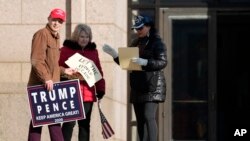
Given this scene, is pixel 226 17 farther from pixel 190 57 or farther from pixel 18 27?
pixel 18 27

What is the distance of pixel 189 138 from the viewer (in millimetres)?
15984

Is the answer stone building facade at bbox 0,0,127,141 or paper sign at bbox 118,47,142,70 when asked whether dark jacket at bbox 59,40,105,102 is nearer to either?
paper sign at bbox 118,47,142,70

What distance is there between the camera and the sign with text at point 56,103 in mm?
11695

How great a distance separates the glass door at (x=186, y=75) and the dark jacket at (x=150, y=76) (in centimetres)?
347

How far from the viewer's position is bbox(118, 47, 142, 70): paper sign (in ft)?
40.1

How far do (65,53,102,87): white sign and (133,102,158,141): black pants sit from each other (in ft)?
2.16

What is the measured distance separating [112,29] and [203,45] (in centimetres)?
216

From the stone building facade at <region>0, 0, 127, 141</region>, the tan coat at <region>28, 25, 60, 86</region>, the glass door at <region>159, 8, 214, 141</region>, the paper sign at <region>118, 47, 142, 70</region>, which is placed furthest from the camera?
the glass door at <region>159, 8, 214, 141</region>

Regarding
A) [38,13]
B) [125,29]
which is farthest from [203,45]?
[38,13]

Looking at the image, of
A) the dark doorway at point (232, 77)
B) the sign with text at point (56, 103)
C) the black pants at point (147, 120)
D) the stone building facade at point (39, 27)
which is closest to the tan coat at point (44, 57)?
the sign with text at point (56, 103)

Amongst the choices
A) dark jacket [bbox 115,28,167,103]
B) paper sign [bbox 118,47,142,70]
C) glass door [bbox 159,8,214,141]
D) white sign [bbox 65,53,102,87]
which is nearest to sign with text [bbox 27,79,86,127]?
white sign [bbox 65,53,102,87]

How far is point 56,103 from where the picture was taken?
38.8ft

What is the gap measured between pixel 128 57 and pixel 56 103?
1180 millimetres

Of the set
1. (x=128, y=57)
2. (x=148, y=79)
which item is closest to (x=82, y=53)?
(x=128, y=57)
